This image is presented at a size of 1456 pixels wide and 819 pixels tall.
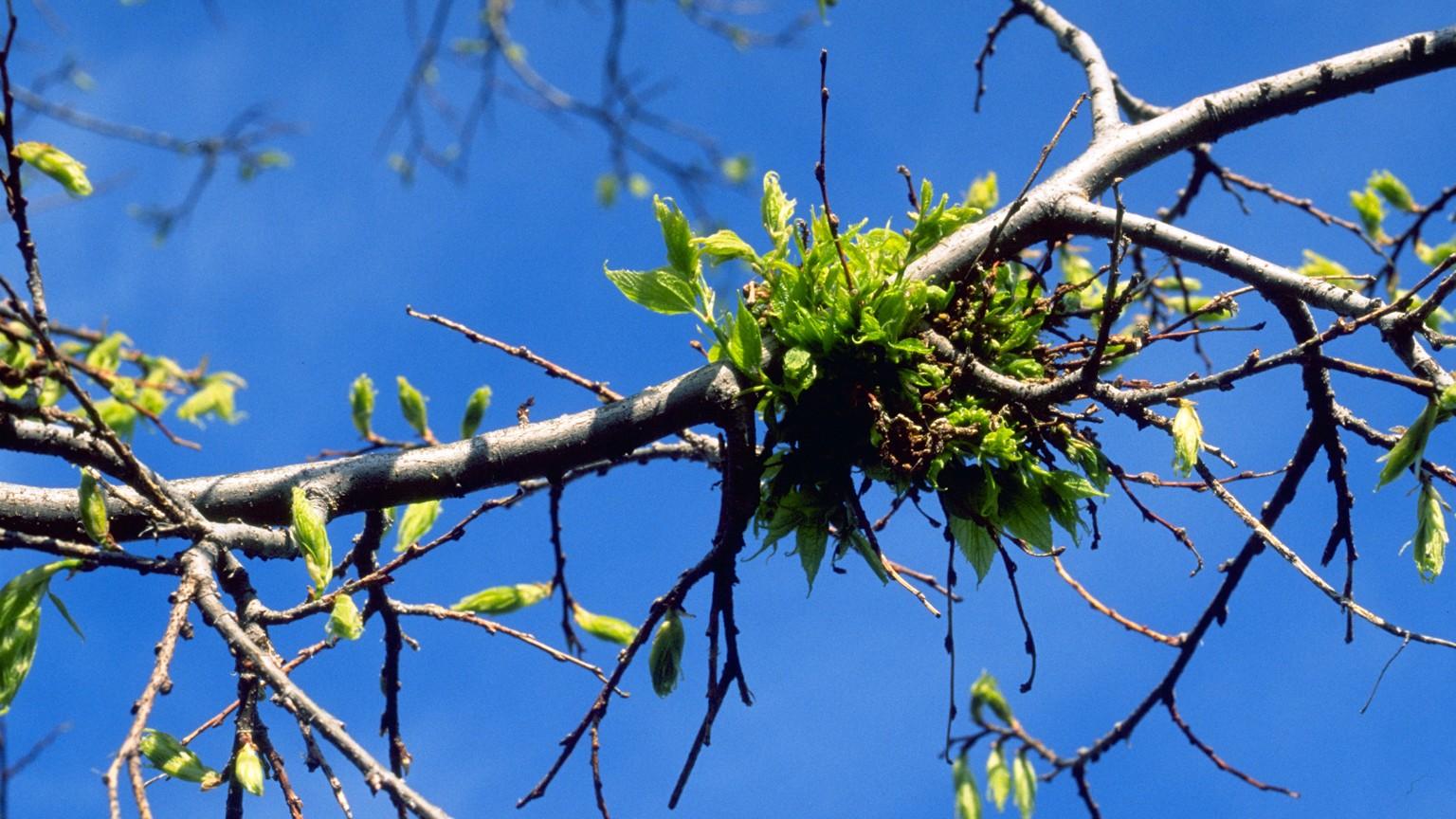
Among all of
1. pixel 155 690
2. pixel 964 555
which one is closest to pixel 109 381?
pixel 155 690

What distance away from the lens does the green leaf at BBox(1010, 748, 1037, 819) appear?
2.60 meters

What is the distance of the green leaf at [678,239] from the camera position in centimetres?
189

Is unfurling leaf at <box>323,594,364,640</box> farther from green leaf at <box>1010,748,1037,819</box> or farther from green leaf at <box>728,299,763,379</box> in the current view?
green leaf at <box>1010,748,1037,819</box>

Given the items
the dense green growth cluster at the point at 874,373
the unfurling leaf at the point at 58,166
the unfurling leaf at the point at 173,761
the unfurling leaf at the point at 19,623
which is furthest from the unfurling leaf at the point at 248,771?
the unfurling leaf at the point at 58,166

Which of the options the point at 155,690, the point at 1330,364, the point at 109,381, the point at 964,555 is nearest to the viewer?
the point at 155,690

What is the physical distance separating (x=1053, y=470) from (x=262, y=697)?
1388 millimetres

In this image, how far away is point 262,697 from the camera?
5.82 ft

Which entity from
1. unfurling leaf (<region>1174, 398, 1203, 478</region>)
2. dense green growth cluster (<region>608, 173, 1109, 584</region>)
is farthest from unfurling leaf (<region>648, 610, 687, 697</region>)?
unfurling leaf (<region>1174, 398, 1203, 478</region>)

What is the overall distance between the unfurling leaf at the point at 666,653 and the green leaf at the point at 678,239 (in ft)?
2.00

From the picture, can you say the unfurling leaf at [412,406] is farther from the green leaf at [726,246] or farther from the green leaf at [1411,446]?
the green leaf at [1411,446]

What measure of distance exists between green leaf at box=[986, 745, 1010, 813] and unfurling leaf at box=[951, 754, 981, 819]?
0.06 meters

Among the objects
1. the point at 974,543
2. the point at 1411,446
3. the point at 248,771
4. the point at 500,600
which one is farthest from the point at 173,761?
the point at 1411,446

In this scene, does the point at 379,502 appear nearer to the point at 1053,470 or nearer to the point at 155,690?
the point at 155,690

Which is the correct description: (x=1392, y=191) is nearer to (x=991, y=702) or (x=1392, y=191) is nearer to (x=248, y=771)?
(x=991, y=702)
